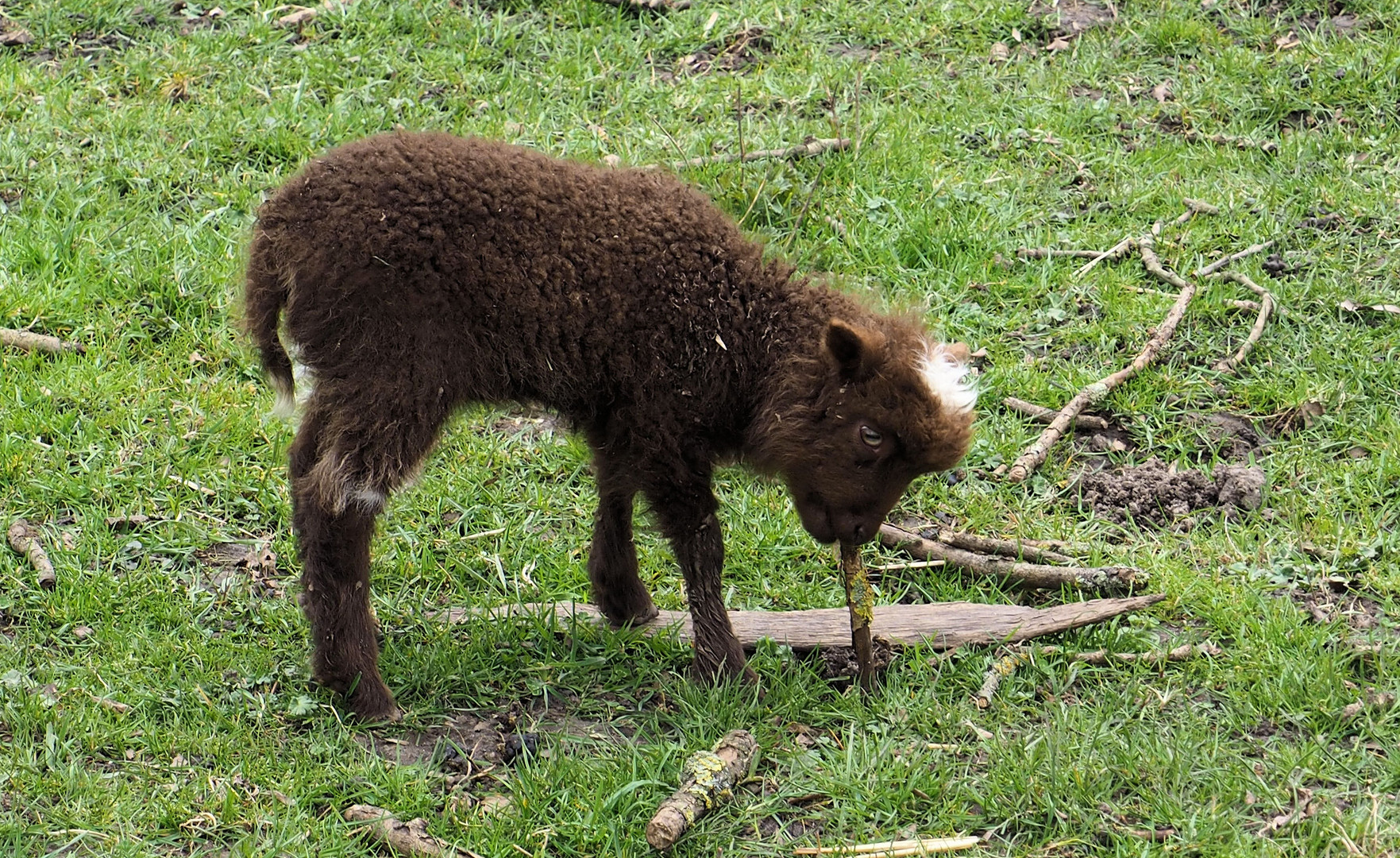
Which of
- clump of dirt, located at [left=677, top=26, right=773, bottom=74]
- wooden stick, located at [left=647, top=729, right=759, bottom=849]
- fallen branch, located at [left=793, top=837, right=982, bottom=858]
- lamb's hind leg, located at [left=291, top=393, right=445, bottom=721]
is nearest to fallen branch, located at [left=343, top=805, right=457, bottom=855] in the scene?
lamb's hind leg, located at [left=291, top=393, right=445, bottom=721]

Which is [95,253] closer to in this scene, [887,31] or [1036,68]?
[887,31]

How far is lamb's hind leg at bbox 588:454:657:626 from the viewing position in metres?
5.74

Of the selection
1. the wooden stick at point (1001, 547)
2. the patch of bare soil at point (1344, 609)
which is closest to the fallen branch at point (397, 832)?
the wooden stick at point (1001, 547)

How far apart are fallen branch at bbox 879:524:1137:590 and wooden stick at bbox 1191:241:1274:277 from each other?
230 cm

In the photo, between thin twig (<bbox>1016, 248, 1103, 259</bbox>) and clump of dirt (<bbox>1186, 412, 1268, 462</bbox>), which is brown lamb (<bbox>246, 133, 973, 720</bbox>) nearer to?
clump of dirt (<bbox>1186, 412, 1268, 462</bbox>)

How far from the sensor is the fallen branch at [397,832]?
4570 millimetres

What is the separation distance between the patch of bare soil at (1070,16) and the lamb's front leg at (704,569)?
5.46 m

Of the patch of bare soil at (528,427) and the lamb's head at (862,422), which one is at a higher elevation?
the lamb's head at (862,422)

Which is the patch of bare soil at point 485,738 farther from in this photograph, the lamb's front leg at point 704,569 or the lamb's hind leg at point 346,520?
the lamb's front leg at point 704,569

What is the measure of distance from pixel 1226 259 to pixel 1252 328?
1.81 feet

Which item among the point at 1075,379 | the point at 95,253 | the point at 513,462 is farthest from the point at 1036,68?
the point at 95,253

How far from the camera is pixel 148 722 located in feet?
16.5

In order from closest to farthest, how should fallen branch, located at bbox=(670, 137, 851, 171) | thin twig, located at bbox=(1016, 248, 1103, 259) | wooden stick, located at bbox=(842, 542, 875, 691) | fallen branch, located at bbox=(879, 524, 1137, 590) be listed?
wooden stick, located at bbox=(842, 542, 875, 691) → fallen branch, located at bbox=(879, 524, 1137, 590) → thin twig, located at bbox=(1016, 248, 1103, 259) → fallen branch, located at bbox=(670, 137, 851, 171)

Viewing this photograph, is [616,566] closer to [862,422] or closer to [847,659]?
[847,659]
